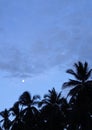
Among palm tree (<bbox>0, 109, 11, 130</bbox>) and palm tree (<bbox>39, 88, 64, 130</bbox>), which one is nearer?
palm tree (<bbox>39, 88, 64, 130</bbox>)

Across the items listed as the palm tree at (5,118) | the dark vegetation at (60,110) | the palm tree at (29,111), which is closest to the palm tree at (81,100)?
the dark vegetation at (60,110)

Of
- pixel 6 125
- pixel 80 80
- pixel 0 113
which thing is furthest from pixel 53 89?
pixel 0 113

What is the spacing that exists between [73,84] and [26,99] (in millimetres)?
21253

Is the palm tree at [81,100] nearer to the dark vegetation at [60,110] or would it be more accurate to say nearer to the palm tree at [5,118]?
the dark vegetation at [60,110]

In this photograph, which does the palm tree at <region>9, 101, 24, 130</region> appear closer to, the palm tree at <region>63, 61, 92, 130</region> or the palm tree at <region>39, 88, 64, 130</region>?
the palm tree at <region>39, 88, 64, 130</region>

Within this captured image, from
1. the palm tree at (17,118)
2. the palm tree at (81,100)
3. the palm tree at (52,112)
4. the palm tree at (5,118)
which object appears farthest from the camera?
the palm tree at (5,118)

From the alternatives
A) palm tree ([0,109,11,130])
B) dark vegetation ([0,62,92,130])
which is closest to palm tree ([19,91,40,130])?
dark vegetation ([0,62,92,130])

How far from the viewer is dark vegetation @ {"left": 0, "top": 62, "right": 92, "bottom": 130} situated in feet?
165

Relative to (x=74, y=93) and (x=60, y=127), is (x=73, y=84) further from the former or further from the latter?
(x=60, y=127)

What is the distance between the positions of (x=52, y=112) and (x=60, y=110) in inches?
66.5

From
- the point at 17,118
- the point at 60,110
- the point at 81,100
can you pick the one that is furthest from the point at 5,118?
the point at 81,100

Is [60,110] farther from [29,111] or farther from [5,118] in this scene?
[5,118]

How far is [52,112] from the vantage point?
6294 cm

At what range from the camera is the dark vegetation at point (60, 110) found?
165ft
